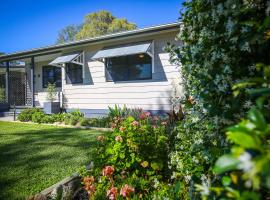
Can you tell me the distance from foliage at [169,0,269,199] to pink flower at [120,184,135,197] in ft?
3.92

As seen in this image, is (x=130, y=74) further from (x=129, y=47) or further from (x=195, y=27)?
(x=195, y=27)

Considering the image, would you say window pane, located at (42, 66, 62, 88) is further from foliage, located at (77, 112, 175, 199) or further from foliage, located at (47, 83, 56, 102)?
foliage, located at (77, 112, 175, 199)

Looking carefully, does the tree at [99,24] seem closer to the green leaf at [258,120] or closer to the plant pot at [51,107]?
the plant pot at [51,107]

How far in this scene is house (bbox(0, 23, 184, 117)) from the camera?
9.80 m

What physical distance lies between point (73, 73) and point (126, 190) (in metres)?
10.4

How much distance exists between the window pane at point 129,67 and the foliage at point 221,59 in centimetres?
826

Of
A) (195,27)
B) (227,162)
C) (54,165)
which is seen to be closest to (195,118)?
(195,27)

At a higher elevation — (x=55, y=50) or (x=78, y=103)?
(x=55, y=50)

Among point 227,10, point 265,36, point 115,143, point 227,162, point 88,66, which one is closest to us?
point 227,162

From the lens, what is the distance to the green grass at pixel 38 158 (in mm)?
3883

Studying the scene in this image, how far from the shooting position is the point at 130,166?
341 centimetres

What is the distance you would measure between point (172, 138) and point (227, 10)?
268cm

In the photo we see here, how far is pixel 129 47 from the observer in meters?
10.1

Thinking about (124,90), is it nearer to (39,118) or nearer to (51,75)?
(39,118)
